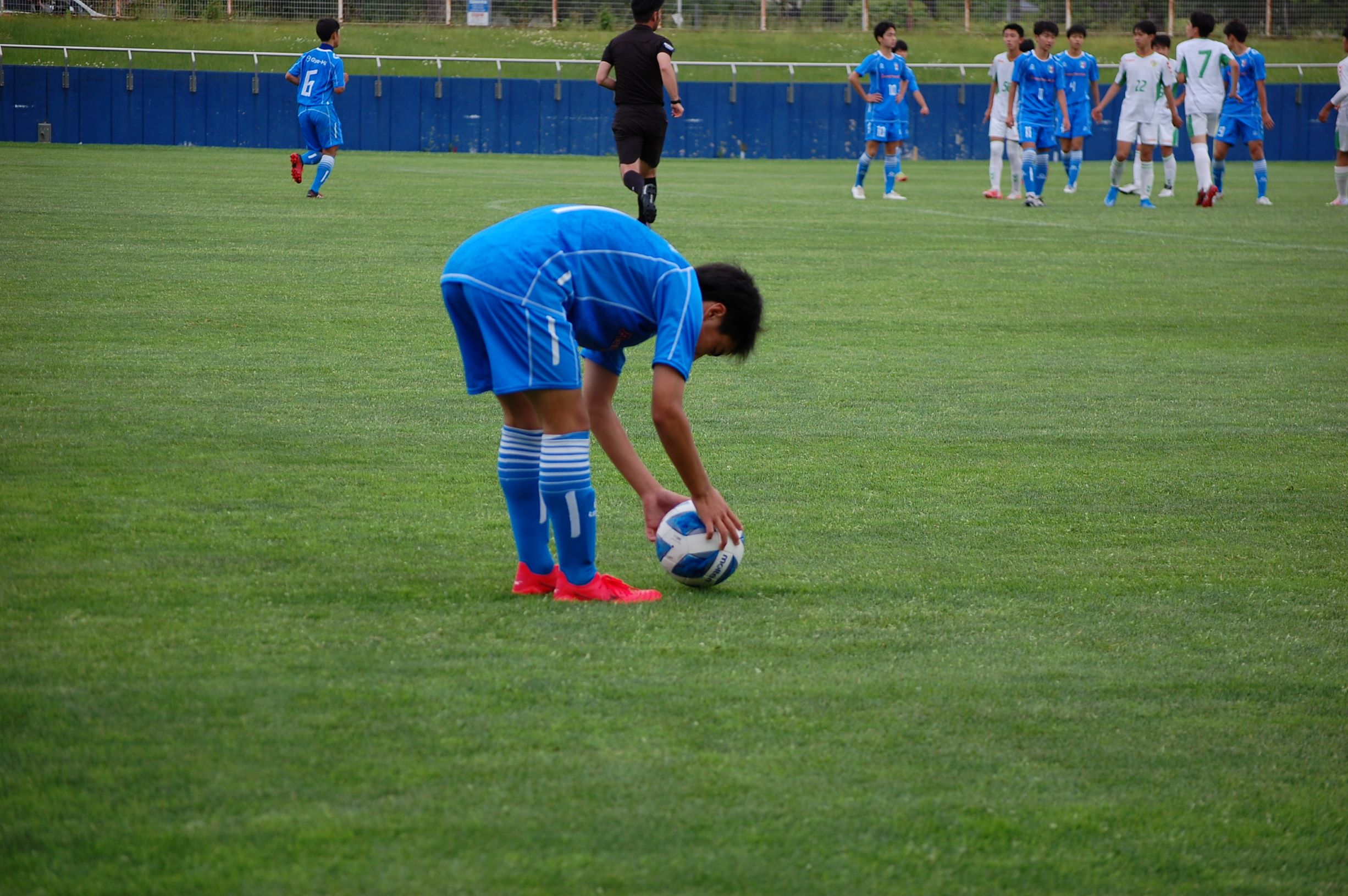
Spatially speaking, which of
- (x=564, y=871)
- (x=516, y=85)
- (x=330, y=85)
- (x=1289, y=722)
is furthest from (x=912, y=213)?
(x=516, y=85)

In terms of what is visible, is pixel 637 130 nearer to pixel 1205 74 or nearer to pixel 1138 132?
pixel 1138 132

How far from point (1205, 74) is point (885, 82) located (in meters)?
4.57

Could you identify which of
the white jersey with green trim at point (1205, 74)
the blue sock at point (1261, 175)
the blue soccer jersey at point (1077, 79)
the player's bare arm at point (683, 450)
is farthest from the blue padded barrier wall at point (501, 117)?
the player's bare arm at point (683, 450)

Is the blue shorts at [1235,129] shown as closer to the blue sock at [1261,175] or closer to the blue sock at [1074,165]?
the blue sock at [1261,175]

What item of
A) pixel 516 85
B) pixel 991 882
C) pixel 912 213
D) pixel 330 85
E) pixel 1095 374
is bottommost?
pixel 991 882

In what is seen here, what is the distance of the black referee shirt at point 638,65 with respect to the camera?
1455 cm

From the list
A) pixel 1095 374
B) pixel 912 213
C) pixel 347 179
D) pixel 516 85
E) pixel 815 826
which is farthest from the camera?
pixel 516 85

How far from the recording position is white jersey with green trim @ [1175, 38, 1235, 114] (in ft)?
67.8

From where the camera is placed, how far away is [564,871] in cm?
257

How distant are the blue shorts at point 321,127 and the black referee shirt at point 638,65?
5054 millimetres

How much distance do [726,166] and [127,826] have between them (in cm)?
2864

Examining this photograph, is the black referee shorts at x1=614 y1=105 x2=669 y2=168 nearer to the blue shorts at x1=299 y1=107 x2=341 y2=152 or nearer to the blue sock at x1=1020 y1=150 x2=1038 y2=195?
the blue shorts at x1=299 y1=107 x2=341 y2=152

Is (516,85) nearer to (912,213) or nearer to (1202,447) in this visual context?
(912,213)

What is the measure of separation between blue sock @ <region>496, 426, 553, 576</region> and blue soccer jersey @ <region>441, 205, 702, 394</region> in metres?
0.28
